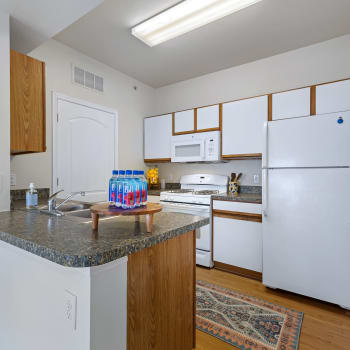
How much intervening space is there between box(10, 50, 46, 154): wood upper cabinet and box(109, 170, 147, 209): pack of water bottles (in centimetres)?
110

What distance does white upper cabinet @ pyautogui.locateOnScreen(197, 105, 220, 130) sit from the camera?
120 inches

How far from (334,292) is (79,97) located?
3.31m

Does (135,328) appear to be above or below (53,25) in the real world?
below

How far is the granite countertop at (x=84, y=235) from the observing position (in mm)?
748

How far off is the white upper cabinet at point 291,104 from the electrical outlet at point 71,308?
2570 millimetres

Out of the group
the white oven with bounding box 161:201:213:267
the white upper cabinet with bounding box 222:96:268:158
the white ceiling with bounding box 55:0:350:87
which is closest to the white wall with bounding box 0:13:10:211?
the white ceiling with bounding box 55:0:350:87

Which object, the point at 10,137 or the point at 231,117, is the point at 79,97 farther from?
the point at 231,117

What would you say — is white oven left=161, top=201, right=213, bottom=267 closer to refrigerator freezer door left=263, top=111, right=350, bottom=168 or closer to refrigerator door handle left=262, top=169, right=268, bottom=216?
refrigerator door handle left=262, top=169, right=268, bottom=216

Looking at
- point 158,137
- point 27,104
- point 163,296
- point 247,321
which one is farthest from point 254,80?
point 163,296

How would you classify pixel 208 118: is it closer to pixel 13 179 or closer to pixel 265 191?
pixel 265 191

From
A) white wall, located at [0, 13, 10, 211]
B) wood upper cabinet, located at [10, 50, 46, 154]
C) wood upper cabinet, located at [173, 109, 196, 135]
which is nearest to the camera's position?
white wall, located at [0, 13, 10, 211]

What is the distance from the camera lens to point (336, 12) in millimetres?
2131

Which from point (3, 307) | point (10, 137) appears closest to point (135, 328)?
point (3, 307)

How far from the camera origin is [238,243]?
2.59m
